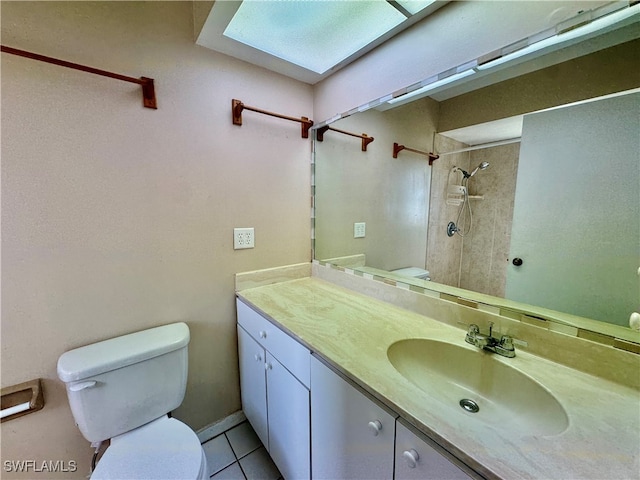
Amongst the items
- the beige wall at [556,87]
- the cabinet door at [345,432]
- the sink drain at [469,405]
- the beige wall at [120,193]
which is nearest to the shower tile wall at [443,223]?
the beige wall at [556,87]

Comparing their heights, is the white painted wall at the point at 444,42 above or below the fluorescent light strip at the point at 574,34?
above

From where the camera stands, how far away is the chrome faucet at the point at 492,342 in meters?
0.86

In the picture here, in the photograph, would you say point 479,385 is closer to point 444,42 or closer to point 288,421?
point 288,421

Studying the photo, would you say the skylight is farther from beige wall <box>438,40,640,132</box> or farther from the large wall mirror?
beige wall <box>438,40,640,132</box>

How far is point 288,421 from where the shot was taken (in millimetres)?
1119

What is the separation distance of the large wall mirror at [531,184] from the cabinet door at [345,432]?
618 millimetres

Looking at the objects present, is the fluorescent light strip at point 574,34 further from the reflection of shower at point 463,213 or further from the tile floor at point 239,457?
the tile floor at point 239,457

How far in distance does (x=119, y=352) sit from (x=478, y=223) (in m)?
1.57

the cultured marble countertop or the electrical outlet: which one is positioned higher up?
the electrical outlet

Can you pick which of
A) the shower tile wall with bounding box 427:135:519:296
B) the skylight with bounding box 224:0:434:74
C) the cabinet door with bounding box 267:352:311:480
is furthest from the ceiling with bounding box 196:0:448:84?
the cabinet door with bounding box 267:352:311:480

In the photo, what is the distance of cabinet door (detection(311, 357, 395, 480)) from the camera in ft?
2.35

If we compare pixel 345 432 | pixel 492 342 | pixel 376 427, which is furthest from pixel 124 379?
pixel 492 342

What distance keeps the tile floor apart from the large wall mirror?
117 cm

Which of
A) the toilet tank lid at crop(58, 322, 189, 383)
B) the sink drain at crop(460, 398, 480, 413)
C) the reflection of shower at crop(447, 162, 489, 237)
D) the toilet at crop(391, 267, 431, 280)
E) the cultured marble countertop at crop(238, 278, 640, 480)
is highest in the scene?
the reflection of shower at crop(447, 162, 489, 237)
